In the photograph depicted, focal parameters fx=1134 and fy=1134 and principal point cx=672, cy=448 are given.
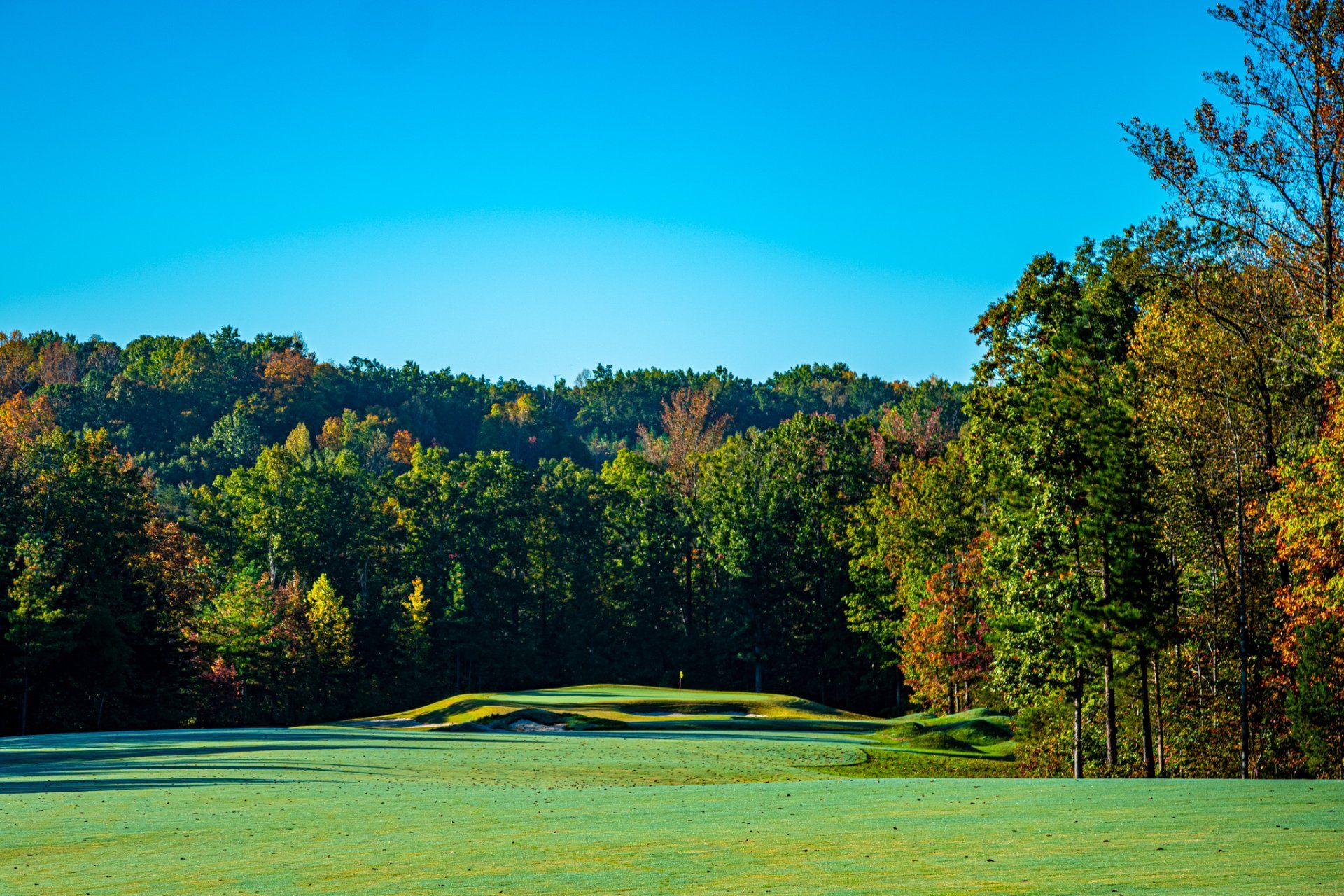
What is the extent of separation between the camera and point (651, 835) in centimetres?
1418

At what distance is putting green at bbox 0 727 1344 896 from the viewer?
1100 cm

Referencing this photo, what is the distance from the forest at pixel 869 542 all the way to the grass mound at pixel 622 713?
22.3ft

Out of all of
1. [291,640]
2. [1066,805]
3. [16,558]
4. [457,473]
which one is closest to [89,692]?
[16,558]

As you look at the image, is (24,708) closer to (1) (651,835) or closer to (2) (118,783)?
(2) (118,783)

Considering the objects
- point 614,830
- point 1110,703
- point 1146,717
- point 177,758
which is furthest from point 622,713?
point 614,830

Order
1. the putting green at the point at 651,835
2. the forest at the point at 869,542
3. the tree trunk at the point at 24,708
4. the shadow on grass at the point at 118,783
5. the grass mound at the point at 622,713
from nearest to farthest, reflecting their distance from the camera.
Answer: the putting green at the point at 651,835
the shadow on grass at the point at 118,783
the forest at the point at 869,542
the grass mound at the point at 622,713
the tree trunk at the point at 24,708

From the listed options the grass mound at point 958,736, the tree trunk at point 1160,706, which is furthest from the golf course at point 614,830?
the grass mound at point 958,736

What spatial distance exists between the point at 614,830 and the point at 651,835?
83 centimetres

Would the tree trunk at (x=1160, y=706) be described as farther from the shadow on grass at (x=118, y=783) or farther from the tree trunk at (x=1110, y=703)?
the shadow on grass at (x=118, y=783)

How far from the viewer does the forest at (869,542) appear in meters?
29.3

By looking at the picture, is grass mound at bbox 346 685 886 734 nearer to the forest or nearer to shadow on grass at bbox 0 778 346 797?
the forest

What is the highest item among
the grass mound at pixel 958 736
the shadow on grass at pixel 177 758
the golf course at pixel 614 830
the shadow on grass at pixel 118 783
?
the golf course at pixel 614 830

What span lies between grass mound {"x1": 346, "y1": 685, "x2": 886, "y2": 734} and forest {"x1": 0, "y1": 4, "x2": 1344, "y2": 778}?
6805mm

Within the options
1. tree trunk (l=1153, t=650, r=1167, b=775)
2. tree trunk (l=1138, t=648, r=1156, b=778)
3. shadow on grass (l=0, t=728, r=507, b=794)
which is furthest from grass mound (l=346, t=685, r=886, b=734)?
tree trunk (l=1138, t=648, r=1156, b=778)
